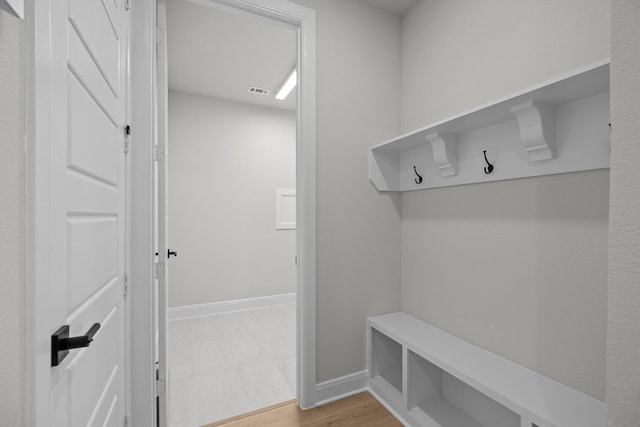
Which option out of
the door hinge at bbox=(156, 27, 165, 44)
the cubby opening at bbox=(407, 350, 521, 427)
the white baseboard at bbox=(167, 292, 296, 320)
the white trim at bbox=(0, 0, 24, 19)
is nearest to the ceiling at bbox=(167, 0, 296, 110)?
the door hinge at bbox=(156, 27, 165, 44)

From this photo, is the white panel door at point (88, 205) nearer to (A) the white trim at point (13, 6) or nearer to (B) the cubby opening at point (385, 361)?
(A) the white trim at point (13, 6)

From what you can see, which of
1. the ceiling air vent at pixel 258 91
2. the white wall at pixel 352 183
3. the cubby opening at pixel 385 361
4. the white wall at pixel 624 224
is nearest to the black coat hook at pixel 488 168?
the white wall at pixel 352 183

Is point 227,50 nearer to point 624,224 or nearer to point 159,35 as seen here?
point 159,35

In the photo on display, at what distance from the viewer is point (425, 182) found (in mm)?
1898

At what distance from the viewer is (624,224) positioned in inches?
22.9

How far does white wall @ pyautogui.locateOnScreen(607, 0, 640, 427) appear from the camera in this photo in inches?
22.1

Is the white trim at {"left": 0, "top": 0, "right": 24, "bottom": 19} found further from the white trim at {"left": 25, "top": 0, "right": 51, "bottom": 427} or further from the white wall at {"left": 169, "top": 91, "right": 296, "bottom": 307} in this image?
the white wall at {"left": 169, "top": 91, "right": 296, "bottom": 307}

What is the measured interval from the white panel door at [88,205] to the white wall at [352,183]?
1074 millimetres

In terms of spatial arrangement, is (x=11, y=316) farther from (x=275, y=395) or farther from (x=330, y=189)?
(x=275, y=395)

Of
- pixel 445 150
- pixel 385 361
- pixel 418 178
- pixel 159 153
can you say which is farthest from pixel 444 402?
pixel 159 153

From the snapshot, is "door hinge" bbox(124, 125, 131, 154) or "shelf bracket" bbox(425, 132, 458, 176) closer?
"door hinge" bbox(124, 125, 131, 154)

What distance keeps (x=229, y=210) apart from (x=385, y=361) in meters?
2.60

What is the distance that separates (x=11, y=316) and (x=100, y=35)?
0.93 m

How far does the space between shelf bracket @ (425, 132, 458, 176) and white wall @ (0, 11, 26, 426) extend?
1.63 m
